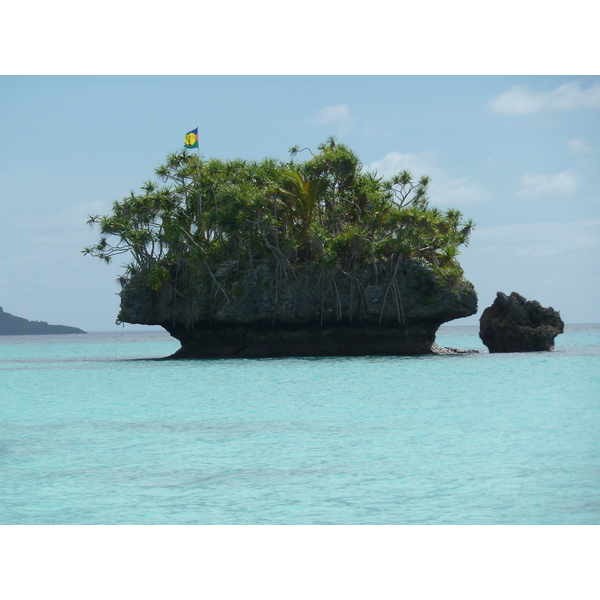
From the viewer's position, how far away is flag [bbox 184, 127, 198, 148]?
28.3 metres

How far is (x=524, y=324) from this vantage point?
2592 centimetres

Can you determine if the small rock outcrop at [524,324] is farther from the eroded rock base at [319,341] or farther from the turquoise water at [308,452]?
the turquoise water at [308,452]

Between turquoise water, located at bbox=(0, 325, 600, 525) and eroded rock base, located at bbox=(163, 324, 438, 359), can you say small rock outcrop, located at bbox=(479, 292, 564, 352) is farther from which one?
turquoise water, located at bbox=(0, 325, 600, 525)

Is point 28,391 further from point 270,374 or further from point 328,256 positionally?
point 328,256

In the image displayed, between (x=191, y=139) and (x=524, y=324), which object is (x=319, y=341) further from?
(x=191, y=139)

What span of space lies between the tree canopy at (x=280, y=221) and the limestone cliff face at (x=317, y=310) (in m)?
0.52

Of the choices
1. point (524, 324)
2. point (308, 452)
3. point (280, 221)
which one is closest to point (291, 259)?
point (280, 221)

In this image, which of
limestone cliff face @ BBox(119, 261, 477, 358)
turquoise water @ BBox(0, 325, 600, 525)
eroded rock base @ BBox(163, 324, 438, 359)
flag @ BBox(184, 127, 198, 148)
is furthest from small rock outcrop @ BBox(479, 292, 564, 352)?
flag @ BBox(184, 127, 198, 148)

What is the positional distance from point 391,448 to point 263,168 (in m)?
20.0

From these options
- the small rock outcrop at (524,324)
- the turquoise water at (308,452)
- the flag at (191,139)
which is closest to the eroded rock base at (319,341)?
the small rock outcrop at (524,324)

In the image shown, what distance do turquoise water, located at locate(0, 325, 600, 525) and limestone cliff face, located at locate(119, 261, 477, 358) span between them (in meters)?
8.11

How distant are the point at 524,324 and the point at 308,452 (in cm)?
1922

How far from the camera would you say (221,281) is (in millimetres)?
26688

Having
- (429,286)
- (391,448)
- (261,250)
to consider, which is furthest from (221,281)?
(391,448)
